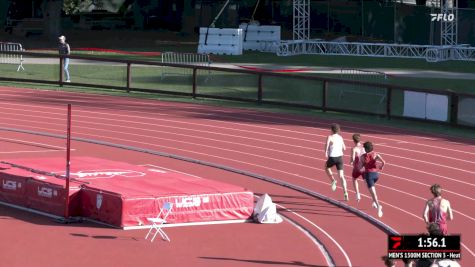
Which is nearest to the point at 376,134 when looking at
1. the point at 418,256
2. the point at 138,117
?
the point at 138,117

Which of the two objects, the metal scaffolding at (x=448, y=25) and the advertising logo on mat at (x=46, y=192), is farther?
the metal scaffolding at (x=448, y=25)

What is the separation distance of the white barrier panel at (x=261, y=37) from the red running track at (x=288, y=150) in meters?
22.8

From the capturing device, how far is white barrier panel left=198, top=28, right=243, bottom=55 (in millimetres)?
57537

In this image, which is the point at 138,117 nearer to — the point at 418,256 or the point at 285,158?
the point at 285,158

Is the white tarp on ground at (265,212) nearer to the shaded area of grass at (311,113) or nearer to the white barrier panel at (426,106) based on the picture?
the shaded area of grass at (311,113)

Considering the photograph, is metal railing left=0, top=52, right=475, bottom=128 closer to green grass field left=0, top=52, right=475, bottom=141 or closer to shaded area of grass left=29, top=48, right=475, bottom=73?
green grass field left=0, top=52, right=475, bottom=141

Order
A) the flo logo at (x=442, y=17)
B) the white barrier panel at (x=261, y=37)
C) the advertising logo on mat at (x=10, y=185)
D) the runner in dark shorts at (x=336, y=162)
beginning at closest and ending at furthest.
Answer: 1. the advertising logo on mat at (x=10, y=185)
2. the runner in dark shorts at (x=336, y=162)
3. the flo logo at (x=442, y=17)
4. the white barrier panel at (x=261, y=37)

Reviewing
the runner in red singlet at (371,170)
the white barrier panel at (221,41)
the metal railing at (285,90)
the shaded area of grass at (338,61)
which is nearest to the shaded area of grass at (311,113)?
the metal railing at (285,90)

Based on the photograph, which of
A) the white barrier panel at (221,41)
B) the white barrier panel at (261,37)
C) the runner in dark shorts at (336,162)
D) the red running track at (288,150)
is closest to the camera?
the red running track at (288,150)

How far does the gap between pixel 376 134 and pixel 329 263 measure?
1458 centimetres

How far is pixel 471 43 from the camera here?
59.9 m

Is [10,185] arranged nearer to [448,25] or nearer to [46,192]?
[46,192]

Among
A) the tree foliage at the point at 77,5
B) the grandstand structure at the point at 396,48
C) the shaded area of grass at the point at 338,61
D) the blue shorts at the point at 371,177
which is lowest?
the blue shorts at the point at 371,177

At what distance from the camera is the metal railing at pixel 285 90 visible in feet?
109
